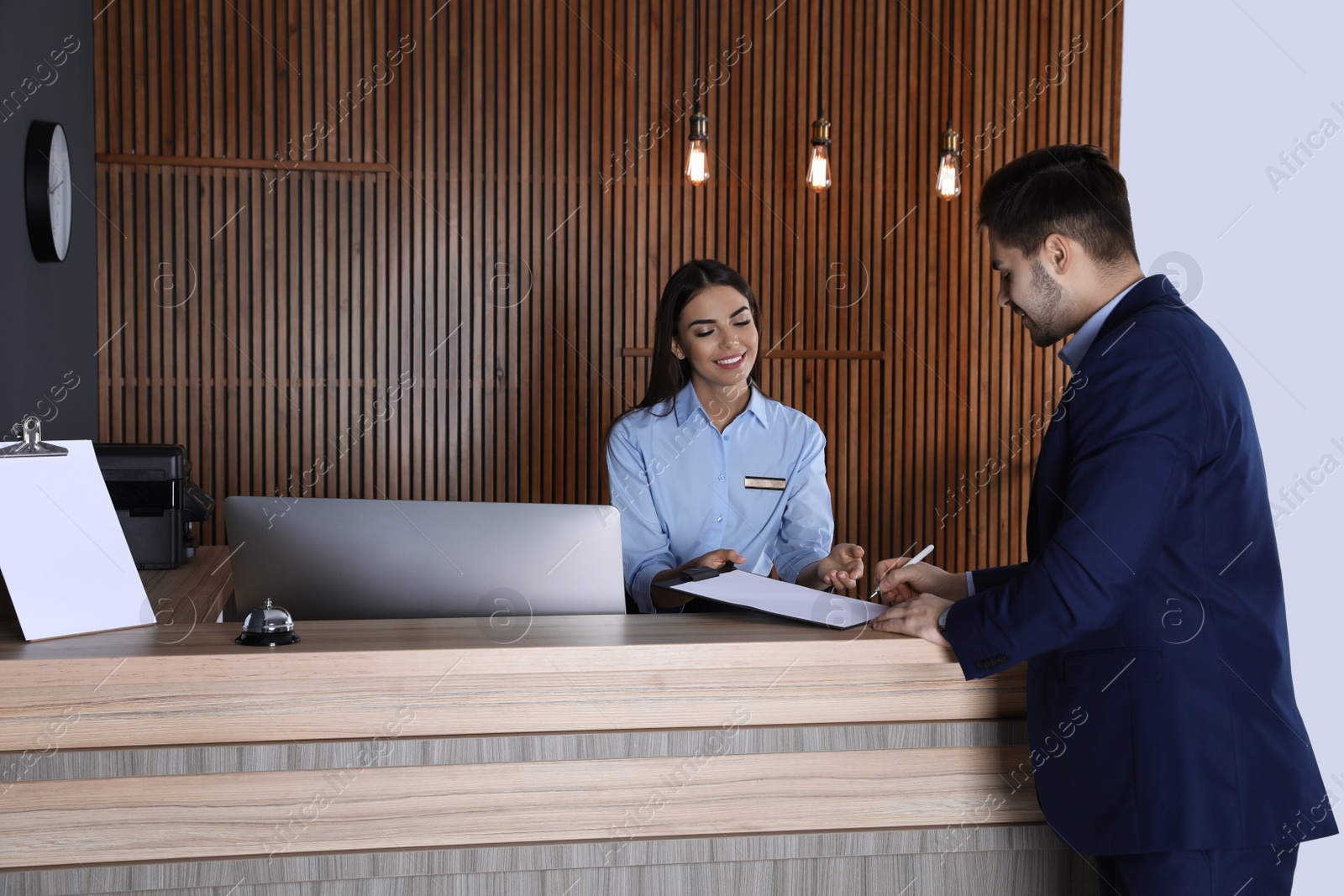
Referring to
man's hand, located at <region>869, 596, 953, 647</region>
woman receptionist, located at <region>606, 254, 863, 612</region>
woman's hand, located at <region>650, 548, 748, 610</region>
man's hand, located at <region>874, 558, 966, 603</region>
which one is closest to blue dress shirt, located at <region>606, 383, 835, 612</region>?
woman receptionist, located at <region>606, 254, 863, 612</region>

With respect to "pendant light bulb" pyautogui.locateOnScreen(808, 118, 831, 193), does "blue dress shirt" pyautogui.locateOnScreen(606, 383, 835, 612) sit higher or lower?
lower

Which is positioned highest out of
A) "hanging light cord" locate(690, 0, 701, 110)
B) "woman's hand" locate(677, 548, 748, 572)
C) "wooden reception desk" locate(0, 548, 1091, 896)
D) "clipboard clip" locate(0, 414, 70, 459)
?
"hanging light cord" locate(690, 0, 701, 110)

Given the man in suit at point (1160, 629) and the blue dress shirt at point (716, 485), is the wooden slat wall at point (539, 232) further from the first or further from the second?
the man in suit at point (1160, 629)

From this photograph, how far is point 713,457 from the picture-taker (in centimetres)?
334

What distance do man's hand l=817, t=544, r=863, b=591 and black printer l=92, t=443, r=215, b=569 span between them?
1692mm

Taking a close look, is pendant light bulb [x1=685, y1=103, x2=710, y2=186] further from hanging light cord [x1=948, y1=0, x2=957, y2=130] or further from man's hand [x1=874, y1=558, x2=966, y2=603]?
man's hand [x1=874, y1=558, x2=966, y2=603]

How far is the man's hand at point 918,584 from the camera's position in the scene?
6.52ft

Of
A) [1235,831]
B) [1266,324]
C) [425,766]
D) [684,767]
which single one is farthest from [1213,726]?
[1266,324]

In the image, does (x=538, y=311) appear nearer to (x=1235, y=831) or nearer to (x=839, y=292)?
(x=839, y=292)

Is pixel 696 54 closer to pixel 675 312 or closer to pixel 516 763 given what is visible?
pixel 675 312

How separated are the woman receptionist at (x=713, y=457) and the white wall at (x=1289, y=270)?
6.10ft

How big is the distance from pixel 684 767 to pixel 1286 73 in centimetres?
426

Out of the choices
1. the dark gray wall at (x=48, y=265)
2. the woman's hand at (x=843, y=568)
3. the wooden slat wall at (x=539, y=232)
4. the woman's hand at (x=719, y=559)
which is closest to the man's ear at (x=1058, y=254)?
the woman's hand at (x=843, y=568)

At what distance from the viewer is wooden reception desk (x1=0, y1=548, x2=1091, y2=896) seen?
1528mm
